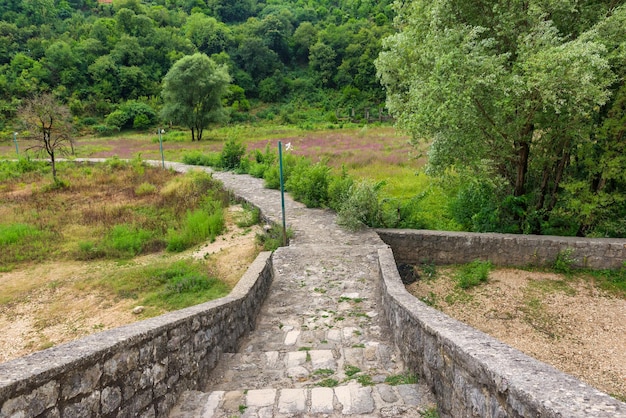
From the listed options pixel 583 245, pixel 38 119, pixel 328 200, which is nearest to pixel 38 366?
pixel 583 245

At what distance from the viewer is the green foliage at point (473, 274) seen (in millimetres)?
6906

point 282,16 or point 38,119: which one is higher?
point 282,16

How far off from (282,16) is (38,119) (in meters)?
74.7

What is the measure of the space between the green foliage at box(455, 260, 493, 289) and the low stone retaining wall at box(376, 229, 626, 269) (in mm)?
254

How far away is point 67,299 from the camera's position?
7.17 meters

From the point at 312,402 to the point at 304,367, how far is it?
83 cm

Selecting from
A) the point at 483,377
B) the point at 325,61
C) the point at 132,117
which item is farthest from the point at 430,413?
the point at 325,61

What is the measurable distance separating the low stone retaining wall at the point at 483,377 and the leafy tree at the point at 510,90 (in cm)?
440

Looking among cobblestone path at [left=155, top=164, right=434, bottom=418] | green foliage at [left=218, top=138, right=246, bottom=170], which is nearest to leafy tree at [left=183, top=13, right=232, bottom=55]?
green foliage at [left=218, top=138, right=246, bottom=170]

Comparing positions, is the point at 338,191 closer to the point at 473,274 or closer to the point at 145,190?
the point at 473,274

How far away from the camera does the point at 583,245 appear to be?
7.16 metres

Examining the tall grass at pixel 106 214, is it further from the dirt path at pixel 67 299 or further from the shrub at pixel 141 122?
the shrub at pixel 141 122

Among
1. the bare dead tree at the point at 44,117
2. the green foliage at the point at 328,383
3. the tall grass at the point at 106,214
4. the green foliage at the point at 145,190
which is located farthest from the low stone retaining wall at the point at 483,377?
the bare dead tree at the point at 44,117

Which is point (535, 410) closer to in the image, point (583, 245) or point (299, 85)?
point (583, 245)
